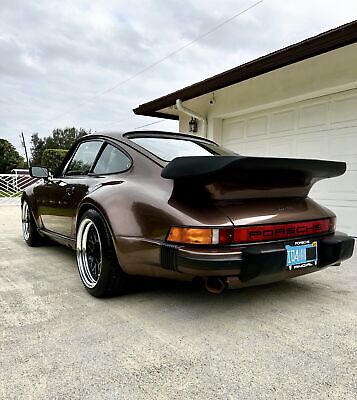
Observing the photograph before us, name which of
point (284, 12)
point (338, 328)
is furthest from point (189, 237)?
point (284, 12)

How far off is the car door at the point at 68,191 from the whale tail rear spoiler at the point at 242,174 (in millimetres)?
1119

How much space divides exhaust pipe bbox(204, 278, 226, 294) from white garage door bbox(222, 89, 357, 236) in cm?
389

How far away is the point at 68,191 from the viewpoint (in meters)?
3.13

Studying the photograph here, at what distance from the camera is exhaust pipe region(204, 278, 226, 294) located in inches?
77.7

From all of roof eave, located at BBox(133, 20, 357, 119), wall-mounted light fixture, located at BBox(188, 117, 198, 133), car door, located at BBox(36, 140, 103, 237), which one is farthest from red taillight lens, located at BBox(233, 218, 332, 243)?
wall-mounted light fixture, located at BBox(188, 117, 198, 133)

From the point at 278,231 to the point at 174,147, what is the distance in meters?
1.12

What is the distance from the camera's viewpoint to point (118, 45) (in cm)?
1325

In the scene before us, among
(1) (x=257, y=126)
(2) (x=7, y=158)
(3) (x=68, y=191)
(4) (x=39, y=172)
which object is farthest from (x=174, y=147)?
(2) (x=7, y=158)

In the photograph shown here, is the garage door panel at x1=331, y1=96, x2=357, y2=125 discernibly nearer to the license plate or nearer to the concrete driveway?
the concrete driveway

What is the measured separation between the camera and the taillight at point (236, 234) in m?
1.93

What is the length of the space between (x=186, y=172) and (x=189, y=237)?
0.36 meters

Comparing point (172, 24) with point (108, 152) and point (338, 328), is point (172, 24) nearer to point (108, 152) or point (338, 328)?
point (108, 152)

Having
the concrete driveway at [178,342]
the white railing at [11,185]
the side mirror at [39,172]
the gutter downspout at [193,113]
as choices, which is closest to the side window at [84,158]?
the side mirror at [39,172]

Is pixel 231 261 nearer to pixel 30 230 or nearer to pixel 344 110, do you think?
pixel 30 230
